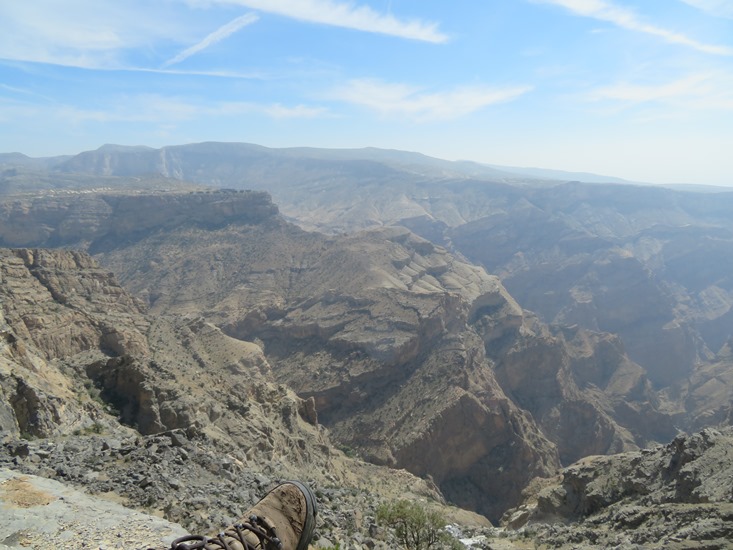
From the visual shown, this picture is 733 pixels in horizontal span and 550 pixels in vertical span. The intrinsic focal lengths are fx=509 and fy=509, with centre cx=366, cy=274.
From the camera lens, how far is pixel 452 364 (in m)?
65.7

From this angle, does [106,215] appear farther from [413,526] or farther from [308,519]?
[308,519]

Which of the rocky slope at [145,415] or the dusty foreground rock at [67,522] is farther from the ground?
the dusty foreground rock at [67,522]

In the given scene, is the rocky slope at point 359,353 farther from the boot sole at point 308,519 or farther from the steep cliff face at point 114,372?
the boot sole at point 308,519

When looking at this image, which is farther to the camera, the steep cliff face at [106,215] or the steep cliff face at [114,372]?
the steep cliff face at [106,215]

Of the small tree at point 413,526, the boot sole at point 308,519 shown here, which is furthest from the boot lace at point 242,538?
the small tree at point 413,526

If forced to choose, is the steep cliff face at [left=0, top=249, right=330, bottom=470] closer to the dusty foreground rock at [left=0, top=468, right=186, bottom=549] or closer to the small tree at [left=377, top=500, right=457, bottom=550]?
the dusty foreground rock at [left=0, top=468, right=186, bottom=549]

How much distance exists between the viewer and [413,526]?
16891 mm

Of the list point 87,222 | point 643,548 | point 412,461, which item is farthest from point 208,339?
point 87,222

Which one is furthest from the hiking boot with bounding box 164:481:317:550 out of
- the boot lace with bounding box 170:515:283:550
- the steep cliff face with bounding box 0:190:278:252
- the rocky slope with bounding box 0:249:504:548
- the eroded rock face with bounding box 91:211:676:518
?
the steep cliff face with bounding box 0:190:278:252

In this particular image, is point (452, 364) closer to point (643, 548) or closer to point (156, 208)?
point (643, 548)

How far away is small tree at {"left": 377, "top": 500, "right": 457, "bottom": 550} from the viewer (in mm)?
16438

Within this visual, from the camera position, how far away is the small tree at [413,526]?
16438mm

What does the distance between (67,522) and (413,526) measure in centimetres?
1081

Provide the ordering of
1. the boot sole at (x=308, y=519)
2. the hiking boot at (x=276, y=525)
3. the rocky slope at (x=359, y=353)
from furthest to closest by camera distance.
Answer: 1. the rocky slope at (x=359, y=353)
2. the boot sole at (x=308, y=519)
3. the hiking boot at (x=276, y=525)
